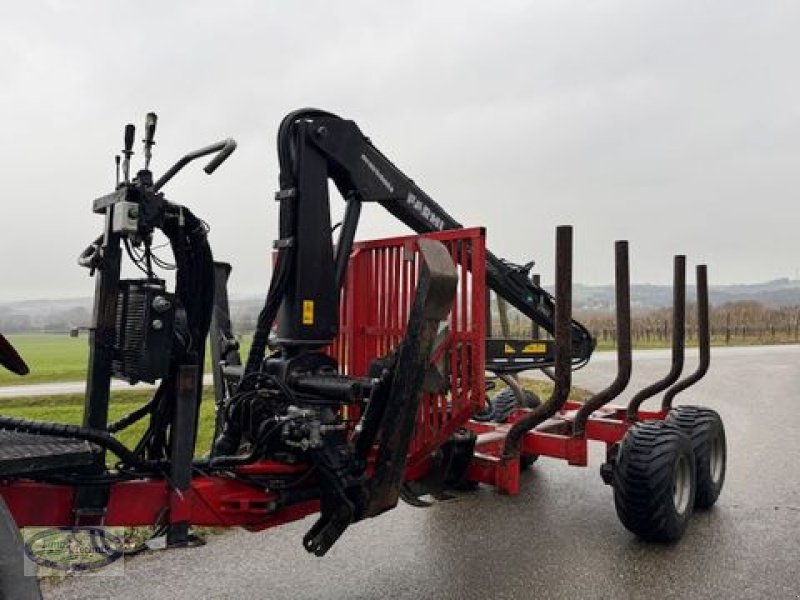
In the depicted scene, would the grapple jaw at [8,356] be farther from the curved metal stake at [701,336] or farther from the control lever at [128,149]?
the curved metal stake at [701,336]

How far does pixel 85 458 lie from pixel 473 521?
3.52 metres

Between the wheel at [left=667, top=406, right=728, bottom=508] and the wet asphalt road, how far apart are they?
17 centimetres

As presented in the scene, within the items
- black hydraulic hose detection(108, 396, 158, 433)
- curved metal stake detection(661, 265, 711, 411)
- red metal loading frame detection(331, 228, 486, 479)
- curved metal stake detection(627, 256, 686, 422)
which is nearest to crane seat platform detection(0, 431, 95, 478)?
black hydraulic hose detection(108, 396, 158, 433)

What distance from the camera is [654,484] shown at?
206 inches

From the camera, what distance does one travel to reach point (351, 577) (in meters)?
4.59

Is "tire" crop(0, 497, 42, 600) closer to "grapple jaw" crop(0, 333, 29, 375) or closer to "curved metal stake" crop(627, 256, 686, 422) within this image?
"grapple jaw" crop(0, 333, 29, 375)

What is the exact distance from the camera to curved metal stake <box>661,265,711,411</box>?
709 centimetres

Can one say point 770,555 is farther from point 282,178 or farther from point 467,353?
point 282,178

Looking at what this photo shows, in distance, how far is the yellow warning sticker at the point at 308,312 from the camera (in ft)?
14.6

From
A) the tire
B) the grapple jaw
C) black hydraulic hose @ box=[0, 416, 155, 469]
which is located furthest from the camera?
the grapple jaw

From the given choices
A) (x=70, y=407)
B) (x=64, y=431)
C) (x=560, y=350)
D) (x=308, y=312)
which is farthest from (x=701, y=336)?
(x=70, y=407)

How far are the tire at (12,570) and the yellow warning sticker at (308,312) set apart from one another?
212 cm

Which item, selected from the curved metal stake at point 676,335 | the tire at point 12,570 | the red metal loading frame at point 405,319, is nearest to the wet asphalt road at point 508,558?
the red metal loading frame at point 405,319

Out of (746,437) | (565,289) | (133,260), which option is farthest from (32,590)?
(746,437)
